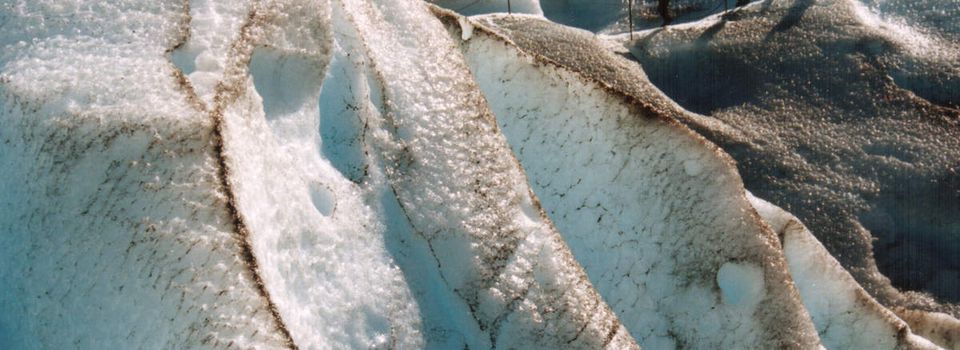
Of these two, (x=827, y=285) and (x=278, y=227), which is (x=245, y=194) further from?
(x=827, y=285)

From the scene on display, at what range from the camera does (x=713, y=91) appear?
14.8 feet

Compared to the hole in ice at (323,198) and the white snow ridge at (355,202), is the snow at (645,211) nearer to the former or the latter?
the white snow ridge at (355,202)

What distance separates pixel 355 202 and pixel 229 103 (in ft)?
1.29

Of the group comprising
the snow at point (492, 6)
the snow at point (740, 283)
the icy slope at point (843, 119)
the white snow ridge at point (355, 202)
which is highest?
the white snow ridge at point (355, 202)

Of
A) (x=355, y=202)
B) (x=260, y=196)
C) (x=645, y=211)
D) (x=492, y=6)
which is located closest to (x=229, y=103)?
(x=260, y=196)

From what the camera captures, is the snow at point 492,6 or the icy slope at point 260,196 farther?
the snow at point 492,6

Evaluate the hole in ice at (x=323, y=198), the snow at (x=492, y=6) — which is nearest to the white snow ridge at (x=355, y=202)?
the hole in ice at (x=323, y=198)

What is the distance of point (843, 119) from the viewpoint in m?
4.30

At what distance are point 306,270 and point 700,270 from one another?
1361mm

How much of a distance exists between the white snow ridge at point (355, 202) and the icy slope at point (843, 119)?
74cm

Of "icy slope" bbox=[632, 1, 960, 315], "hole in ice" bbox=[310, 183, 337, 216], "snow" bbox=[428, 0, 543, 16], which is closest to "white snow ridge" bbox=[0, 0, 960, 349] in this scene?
"hole in ice" bbox=[310, 183, 337, 216]

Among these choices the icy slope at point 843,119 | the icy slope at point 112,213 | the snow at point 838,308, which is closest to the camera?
the icy slope at point 112,213

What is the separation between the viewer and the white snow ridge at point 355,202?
6.44ft

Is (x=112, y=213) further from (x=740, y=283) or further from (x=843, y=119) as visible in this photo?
(x=843, y=119)
